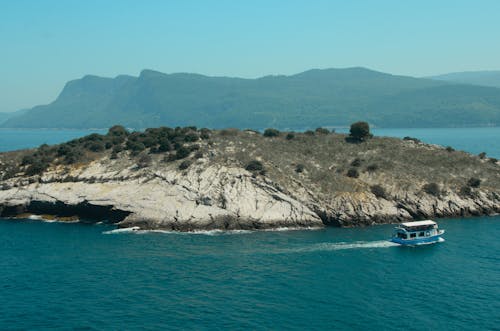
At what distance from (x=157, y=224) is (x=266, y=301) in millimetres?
37051

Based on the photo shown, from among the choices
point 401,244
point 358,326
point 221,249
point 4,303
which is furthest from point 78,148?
point 358,326

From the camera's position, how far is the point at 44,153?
114 metres

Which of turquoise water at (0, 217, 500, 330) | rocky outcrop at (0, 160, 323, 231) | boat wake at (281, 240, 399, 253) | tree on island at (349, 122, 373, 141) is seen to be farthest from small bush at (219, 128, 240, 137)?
boat wake at (281, 240, 399, 253)

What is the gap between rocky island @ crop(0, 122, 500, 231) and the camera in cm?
9038

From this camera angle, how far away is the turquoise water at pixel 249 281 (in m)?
50.9

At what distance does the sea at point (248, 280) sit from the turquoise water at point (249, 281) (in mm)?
139

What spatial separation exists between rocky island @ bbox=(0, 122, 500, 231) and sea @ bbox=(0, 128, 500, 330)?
5.69 metres

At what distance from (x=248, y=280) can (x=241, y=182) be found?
35.5 m

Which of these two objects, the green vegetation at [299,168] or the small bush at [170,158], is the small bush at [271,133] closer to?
the green vegetation at [299,168]

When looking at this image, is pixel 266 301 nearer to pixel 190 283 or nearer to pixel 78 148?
pixel 190 283

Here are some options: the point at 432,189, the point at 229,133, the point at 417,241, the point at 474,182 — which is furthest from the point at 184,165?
the point at 474,182

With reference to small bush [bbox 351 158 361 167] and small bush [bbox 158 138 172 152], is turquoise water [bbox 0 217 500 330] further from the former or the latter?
small bush [bbox 158 138 172 152]

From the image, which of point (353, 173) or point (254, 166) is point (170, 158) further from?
point (353, 173)

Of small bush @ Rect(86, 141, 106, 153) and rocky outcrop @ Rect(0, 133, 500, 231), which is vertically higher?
small bush @ Rect(86, 141, 106, 153)
